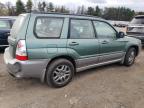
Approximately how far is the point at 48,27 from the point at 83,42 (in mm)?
Answer: 994

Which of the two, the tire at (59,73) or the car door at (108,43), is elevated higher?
the car door at (108,43)

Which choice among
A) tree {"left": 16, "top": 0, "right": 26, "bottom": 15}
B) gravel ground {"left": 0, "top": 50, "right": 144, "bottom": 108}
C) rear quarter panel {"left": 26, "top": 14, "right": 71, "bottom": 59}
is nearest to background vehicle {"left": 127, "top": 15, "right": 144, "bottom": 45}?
gravel ground {"left": 0, "top": 50, "right": 144, "bottom": 108}

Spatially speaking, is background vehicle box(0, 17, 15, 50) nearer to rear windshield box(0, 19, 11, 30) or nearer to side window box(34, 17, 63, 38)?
Result: rear windshield box(0, 19, 11, 30)

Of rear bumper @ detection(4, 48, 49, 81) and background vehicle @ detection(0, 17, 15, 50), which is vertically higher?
background vehicle @ detection(0, 17, 15, 50)

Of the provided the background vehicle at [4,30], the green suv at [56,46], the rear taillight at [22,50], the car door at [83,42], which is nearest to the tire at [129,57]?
the green suv at [56,46]

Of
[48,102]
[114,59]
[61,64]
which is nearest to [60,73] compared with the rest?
[61,64]

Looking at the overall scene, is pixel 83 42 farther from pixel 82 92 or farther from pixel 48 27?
pixel 82 92

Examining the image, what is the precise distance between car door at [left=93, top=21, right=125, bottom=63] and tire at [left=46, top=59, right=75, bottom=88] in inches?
44.1

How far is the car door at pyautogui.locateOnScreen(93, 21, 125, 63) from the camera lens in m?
5.14

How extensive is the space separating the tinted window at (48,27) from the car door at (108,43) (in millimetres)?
1176

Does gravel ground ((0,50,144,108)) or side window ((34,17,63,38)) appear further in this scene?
side window ((34,17,63,38))

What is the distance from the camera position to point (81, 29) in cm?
473

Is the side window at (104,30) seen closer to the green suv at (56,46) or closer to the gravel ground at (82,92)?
the green suv at (56,46)

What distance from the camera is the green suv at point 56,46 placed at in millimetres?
3908
